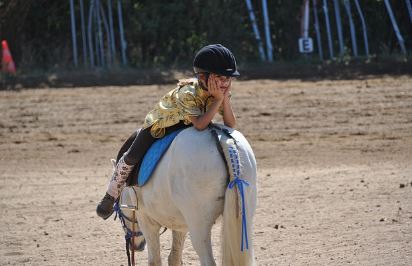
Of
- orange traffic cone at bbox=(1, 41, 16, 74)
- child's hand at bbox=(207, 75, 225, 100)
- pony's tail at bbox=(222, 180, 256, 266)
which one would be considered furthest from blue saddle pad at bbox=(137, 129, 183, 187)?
orange traffic cone at bbox=(1, 41, 16, 74)

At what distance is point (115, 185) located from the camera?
696 centimetres

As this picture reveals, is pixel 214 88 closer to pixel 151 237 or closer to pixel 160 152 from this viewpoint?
pixel 160 152

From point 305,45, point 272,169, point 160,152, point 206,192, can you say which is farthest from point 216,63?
point 305,45

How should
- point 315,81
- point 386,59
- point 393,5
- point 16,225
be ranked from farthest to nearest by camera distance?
point 393,5 < point 386,59 < point 315,81 < point 16,225

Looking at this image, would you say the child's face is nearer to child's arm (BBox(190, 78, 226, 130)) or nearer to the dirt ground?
child's arm (BBox(190, 78, 226, 130))

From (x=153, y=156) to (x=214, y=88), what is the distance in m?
0.69

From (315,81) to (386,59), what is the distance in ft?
6.91

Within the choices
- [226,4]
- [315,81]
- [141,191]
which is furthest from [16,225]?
[226,4]

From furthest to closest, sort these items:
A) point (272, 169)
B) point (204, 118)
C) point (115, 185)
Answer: point (272, 169), point (115, 185), point (204, 118)

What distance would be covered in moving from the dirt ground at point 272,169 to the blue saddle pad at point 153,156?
1.89 m

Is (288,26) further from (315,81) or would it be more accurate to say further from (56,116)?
(56,116)

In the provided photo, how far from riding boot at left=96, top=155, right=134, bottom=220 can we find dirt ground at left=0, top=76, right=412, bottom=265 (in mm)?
980

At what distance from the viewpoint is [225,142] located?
18.8 ft

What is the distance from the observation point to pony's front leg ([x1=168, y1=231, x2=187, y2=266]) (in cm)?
723
